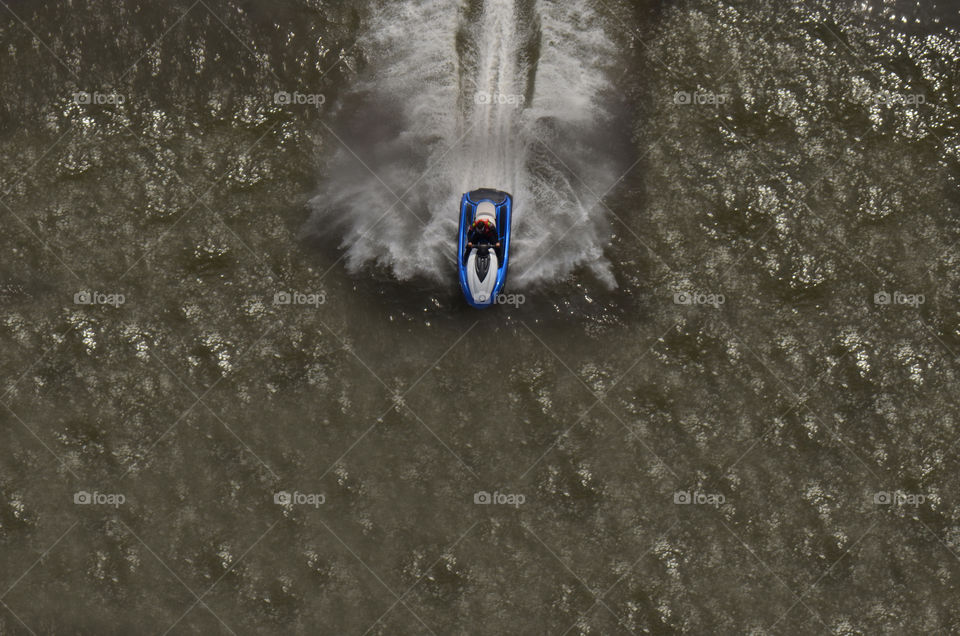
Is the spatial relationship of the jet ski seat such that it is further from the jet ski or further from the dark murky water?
the dark murky water

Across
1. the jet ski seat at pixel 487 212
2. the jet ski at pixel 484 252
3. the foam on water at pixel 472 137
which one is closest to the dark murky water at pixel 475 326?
the foam on water at pixel 472 137

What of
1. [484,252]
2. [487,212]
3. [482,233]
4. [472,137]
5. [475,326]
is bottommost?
[475,326]

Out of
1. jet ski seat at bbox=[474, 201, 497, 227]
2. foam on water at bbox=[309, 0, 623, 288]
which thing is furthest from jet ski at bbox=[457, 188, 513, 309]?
foam on water at bbox=[309, 0, 623, 288]

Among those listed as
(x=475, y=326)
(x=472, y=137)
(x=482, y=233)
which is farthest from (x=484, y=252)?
(x=472, y=137)

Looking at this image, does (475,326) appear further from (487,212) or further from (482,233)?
(487,212)

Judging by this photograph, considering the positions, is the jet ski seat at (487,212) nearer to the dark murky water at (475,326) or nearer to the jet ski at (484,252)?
the jet ski at (484,252)
